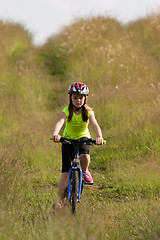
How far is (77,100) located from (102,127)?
4.53m

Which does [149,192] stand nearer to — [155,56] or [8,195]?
[8,195]

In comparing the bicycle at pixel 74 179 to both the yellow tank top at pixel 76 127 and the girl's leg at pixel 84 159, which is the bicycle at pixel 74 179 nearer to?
the girl's leg at pixel 84 159

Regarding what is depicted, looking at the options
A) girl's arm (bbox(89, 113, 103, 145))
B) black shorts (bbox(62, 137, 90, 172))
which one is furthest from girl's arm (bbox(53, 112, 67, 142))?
girl's arm (bbox(89, 113, 103, 145))

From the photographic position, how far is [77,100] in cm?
497

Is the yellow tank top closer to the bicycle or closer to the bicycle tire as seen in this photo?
the bicycle

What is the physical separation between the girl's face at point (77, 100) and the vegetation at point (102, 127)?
4.22ft

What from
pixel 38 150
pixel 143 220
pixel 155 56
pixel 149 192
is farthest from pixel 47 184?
pixel 155 56

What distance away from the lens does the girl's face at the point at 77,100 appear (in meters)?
4.98

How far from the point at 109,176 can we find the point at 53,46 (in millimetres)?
12607

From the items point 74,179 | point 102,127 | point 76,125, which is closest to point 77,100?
point 76,125

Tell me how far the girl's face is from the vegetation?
1.29 m

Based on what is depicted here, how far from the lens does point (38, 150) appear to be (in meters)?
7.80

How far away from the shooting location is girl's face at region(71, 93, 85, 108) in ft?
16.3

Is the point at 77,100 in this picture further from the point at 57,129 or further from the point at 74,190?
the point at 74,190
